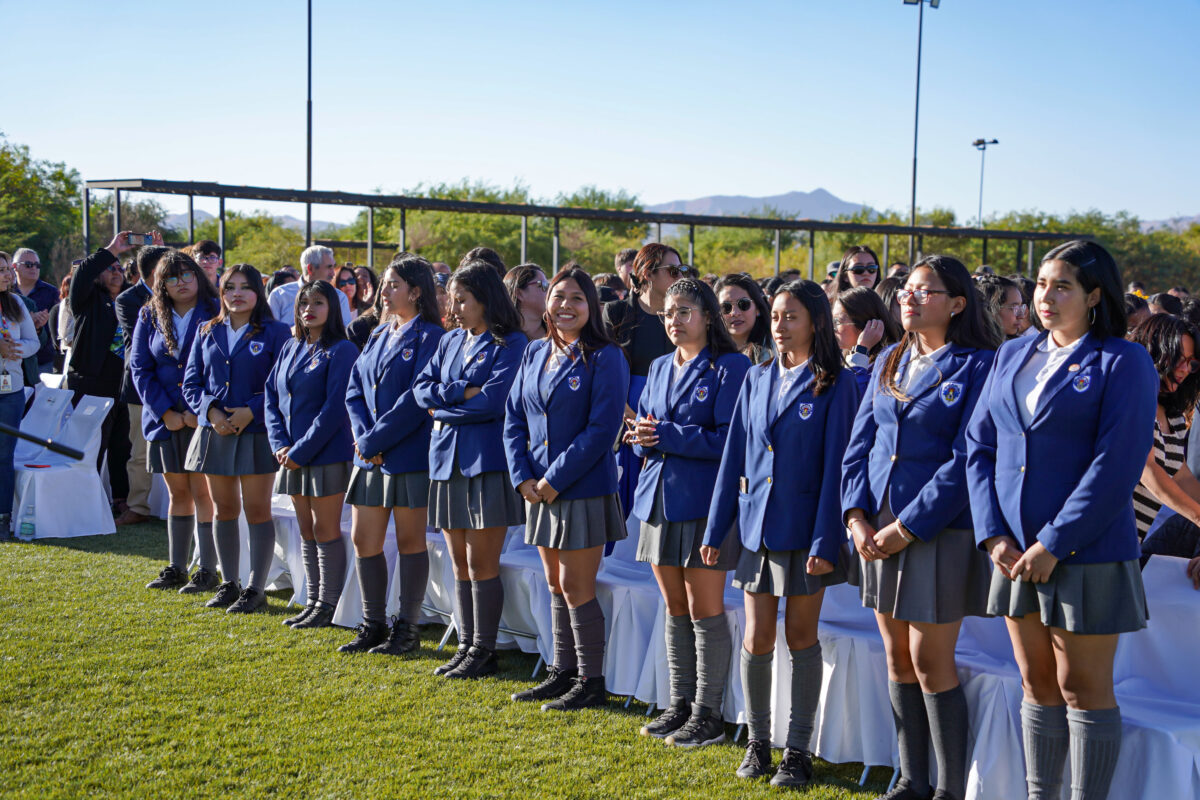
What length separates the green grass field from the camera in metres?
3.71

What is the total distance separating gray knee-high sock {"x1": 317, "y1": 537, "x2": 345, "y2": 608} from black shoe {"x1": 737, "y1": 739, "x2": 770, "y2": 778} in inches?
100.0

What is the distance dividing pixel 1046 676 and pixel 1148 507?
1.32 metres

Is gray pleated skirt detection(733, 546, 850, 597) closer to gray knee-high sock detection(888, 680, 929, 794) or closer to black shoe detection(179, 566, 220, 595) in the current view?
gray knee-high sock detection(888, 680, 929, 794)

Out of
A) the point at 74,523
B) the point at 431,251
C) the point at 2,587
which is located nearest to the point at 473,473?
the point at 2,587

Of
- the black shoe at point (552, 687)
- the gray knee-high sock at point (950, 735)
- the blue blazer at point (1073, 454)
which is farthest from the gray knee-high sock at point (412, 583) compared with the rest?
the blue blazer at point (1073, 454)

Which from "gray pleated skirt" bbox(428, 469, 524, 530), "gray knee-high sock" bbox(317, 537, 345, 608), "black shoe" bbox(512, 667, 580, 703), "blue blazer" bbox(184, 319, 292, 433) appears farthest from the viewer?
"blue blazer" bbox(184, 319, 292, 433)

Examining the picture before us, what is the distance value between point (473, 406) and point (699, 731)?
5.66 ft

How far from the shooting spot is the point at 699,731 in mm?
4125

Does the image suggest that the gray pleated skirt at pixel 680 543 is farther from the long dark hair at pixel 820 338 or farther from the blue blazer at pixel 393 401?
the blue blazer at pixel 393 401

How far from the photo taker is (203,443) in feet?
19.7

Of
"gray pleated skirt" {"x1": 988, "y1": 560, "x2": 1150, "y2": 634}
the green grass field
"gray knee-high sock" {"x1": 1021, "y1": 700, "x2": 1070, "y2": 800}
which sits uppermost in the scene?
"gray pleated skirt" {"x1": 988, "y1": 560, "x2": 1150, "y2": 634}

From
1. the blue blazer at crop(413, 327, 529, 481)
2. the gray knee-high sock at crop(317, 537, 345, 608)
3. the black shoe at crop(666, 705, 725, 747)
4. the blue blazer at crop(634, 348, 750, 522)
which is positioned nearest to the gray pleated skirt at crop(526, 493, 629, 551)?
the blue blazer at crop(634, 348, 750, 522)

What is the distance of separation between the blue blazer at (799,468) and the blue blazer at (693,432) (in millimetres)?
284

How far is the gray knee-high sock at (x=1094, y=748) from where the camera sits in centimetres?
301
